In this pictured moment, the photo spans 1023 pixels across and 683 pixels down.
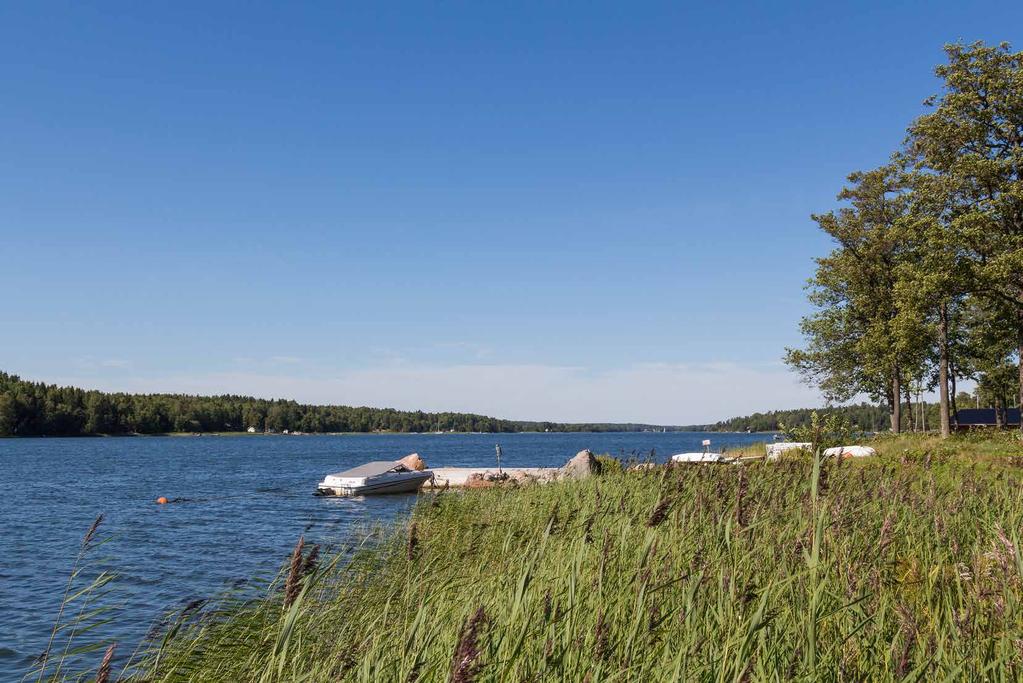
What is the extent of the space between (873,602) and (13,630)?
15.0 meters

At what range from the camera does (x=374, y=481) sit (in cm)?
3909

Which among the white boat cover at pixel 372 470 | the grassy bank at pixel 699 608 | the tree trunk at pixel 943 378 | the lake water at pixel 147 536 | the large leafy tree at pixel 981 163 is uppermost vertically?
the large leafy tree at pixel 981 163

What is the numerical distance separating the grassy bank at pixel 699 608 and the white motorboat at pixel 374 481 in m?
30.1

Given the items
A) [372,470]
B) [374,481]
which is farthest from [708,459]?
[372,470]

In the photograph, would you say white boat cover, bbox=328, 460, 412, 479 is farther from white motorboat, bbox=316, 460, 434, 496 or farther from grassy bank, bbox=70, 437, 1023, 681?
grassy bank, bbox=70, 437, 1023, 681

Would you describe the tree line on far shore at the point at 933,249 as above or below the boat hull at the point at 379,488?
above

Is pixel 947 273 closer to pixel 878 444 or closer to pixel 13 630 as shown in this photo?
pixel 878 444

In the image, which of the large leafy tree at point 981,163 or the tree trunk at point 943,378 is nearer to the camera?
the large leafy tree at point 981,163

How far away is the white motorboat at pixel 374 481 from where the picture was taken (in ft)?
126

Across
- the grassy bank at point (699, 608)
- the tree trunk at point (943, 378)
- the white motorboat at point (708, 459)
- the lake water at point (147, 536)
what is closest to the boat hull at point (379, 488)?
the lake water at point (147, 536)

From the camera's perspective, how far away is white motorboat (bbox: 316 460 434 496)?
126 ft

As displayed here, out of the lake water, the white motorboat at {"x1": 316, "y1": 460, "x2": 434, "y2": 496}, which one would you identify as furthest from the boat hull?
the lake water

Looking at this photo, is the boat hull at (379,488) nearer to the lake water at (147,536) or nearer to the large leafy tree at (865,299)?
the lake water at (147,536)

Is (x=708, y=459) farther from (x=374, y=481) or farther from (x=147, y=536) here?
(x=374, y=481)
